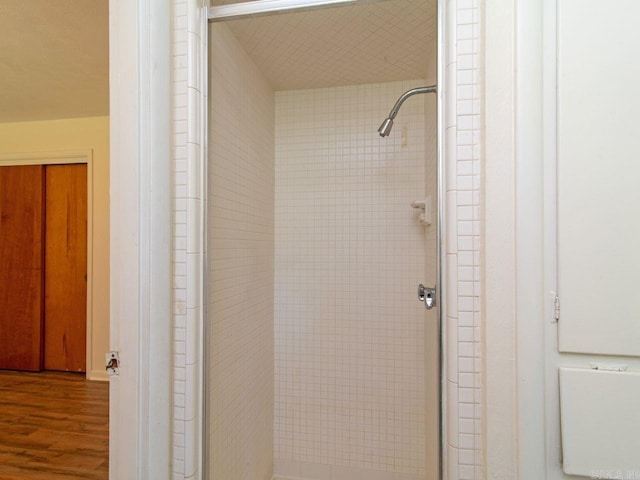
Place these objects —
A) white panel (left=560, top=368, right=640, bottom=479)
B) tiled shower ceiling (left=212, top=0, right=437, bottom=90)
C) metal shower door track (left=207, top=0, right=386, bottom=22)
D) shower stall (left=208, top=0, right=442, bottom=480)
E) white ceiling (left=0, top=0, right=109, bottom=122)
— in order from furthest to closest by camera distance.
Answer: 1. shower stall (left=208, top=0, right=442, bottom=480)
2. white ceiling (left=0, top=0, right=109, bottom=122)
3. tiled shower ceiling (left=212, top=0, right=437, bottom=90)
4. metal shower door track (left=207, top=0, right=386, bottom=22)
5. white panel (left=560, top=368, right=640, bottom=479)

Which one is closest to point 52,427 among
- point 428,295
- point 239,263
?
point 239,263

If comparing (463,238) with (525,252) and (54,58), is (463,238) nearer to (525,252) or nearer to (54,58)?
(525,252)

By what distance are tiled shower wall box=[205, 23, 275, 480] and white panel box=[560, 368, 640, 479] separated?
36.6 inches

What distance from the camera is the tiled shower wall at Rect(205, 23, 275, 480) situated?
1.11 metres

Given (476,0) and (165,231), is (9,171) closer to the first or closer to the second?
(165,231)

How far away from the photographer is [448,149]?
76 centimetres

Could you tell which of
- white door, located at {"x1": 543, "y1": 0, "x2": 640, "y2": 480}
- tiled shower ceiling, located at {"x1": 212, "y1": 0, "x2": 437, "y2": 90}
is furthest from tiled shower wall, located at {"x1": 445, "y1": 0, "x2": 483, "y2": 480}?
tiled shower ceiling, located at {"x1": 212, "y1": 0, "x2": 437, "y2": 90}

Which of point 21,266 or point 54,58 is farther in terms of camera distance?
point 21,266

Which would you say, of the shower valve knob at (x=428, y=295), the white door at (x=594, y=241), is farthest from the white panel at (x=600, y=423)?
the shower valve knob at (x=428, y=295)

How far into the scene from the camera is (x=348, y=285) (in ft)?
5.96

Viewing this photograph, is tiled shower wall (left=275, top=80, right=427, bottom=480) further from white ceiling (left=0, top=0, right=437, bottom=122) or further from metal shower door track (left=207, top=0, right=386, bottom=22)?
metal shower door track (left=207, top=0, right=386, bottom=22)

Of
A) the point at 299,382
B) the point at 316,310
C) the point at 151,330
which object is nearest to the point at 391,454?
the point at 299,382

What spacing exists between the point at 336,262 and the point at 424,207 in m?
0.58

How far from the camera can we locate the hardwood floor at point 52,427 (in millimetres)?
1670
